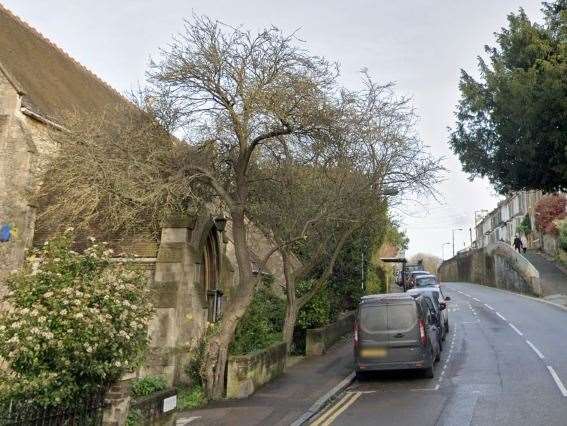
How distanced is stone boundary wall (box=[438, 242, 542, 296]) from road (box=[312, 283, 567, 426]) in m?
21.7

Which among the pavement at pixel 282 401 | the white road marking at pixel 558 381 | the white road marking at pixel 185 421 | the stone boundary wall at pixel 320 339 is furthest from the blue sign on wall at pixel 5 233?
the white road marking at pixel 558 381

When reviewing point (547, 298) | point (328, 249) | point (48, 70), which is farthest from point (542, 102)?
point (547, 298)

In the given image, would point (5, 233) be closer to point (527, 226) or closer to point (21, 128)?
point (21, 128)

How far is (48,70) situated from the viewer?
1967 cm

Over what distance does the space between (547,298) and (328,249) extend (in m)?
23.2

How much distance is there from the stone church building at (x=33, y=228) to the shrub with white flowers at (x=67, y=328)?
4.81 m

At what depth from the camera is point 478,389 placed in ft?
37.7

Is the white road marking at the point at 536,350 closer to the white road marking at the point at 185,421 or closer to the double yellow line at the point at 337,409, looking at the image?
the double yellow line at the point at 337,409

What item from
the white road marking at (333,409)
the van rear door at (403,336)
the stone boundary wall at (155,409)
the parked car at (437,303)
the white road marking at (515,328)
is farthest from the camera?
the white road marking at (515,328)

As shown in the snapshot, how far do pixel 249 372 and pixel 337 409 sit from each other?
7.36ft

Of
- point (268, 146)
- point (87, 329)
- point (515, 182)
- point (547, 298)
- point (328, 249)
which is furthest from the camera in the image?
point (547, 298)

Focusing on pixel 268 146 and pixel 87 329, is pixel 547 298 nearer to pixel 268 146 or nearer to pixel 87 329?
pixel 268 146

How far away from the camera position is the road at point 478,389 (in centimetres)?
934

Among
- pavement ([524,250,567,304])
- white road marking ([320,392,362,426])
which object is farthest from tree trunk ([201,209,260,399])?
pavement ([524,250,567,304])
